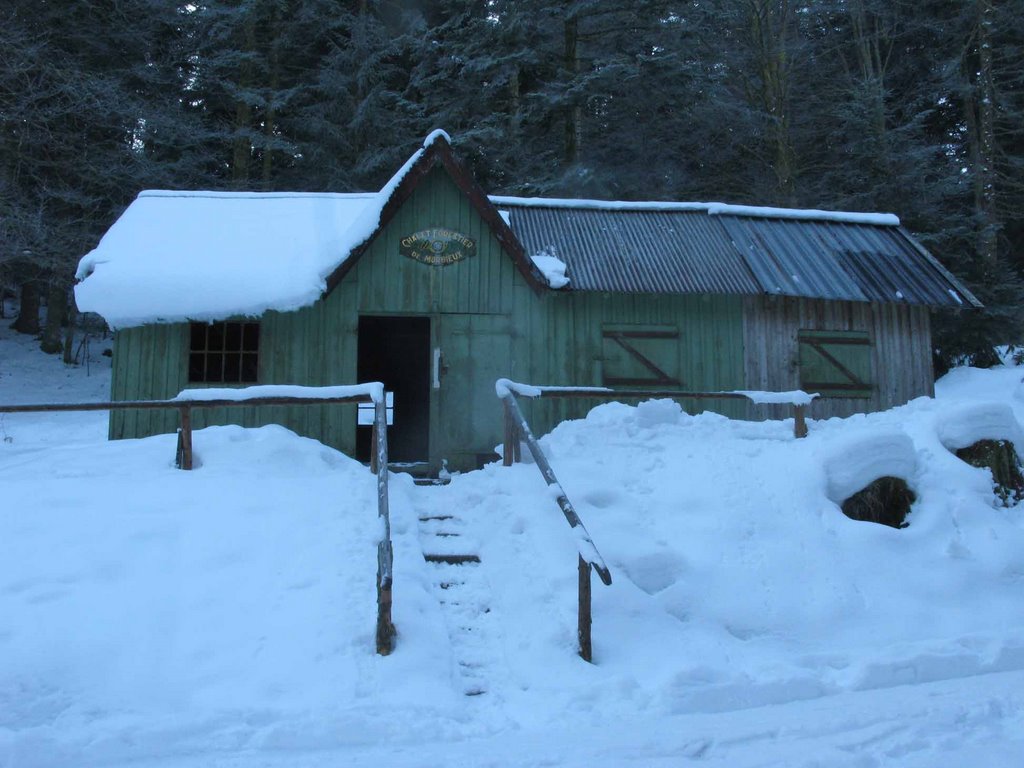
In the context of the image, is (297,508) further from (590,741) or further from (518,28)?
(518,28)

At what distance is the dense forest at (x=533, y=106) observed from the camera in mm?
18859

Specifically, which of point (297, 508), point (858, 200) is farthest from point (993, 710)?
point (858, 200)

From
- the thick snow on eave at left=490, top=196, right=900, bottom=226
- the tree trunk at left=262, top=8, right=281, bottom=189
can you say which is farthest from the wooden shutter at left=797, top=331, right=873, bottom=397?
the tree trunk at left=262, top=8, right=281, bottom=189

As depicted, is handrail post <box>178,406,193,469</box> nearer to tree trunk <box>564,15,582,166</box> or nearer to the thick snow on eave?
the thick snow on eave

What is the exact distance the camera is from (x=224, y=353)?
10.2 meters

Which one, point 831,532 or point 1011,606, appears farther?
point 831,532

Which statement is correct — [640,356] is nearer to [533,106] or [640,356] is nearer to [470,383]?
[470,383]

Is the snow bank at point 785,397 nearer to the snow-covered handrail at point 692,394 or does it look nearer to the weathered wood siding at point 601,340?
the snow-covered handrail at point 692,394

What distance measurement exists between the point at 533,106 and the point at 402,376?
31.5 ft

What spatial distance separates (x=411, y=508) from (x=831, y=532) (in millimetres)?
4175

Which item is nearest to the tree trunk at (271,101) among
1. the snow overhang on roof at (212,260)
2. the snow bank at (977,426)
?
the snow overhang on roof at (212,260)

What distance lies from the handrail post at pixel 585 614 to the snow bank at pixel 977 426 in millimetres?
5191

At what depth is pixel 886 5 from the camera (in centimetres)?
2219

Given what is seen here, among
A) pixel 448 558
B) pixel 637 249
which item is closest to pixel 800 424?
pixel 637 249
